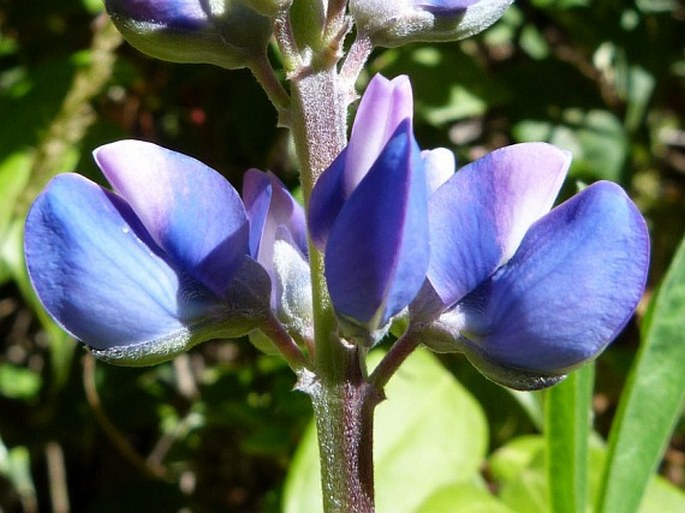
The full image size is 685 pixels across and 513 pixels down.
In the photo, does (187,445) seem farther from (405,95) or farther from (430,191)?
(405,95)

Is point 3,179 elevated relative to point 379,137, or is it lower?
lower

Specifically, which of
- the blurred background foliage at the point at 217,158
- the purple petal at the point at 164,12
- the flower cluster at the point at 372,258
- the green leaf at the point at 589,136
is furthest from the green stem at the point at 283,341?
the green leaf at the point at 589,136

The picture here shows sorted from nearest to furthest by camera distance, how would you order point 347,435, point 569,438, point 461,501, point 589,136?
point 347,435 < point 569,438 < point 461,501 < point 589,136

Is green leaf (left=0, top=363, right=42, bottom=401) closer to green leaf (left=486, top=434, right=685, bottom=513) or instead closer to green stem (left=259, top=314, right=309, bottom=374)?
green leaf (left=486, top=434, right=685, bottom=513)

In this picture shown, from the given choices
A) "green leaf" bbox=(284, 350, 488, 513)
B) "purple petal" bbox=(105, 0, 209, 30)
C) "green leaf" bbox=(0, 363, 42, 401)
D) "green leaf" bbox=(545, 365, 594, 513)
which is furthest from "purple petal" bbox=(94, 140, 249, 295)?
"green leaf" bbox=(0, 363, 42, 401)

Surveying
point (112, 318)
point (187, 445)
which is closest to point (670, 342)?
point (112, 318)

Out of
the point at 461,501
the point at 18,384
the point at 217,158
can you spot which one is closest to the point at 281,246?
the point at 461,501

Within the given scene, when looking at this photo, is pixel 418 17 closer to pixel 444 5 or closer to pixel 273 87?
pixel 444 5
